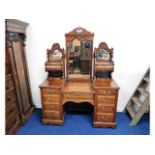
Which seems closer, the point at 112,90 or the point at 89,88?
the point at 112,90

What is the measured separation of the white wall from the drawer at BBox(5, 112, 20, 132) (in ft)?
3.26

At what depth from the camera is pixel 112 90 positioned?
7.48 ft

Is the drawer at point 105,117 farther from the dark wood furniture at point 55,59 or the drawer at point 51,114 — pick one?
the dark wood furniture at point 55,59

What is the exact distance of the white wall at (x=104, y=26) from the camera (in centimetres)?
239

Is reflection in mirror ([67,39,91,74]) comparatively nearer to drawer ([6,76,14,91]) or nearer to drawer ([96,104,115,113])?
drawer ([96,104,115,113])

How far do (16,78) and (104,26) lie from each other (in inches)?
64.9

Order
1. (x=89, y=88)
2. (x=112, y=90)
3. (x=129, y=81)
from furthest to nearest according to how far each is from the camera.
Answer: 1. (x=129, y=81)
2. (x=89, y=88)
3. (x=112, y=90)

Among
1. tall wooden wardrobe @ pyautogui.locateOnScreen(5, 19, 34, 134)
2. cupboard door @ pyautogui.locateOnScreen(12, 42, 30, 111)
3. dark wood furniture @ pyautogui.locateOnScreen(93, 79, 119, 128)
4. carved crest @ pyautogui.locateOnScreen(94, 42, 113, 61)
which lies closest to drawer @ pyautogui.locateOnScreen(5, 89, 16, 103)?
tall wooden wardrobe @ pyautogui.locateOnScreen(5, 19, 34, 134)

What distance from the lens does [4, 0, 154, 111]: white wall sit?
2.39 metres

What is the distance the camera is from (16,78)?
2342mm
